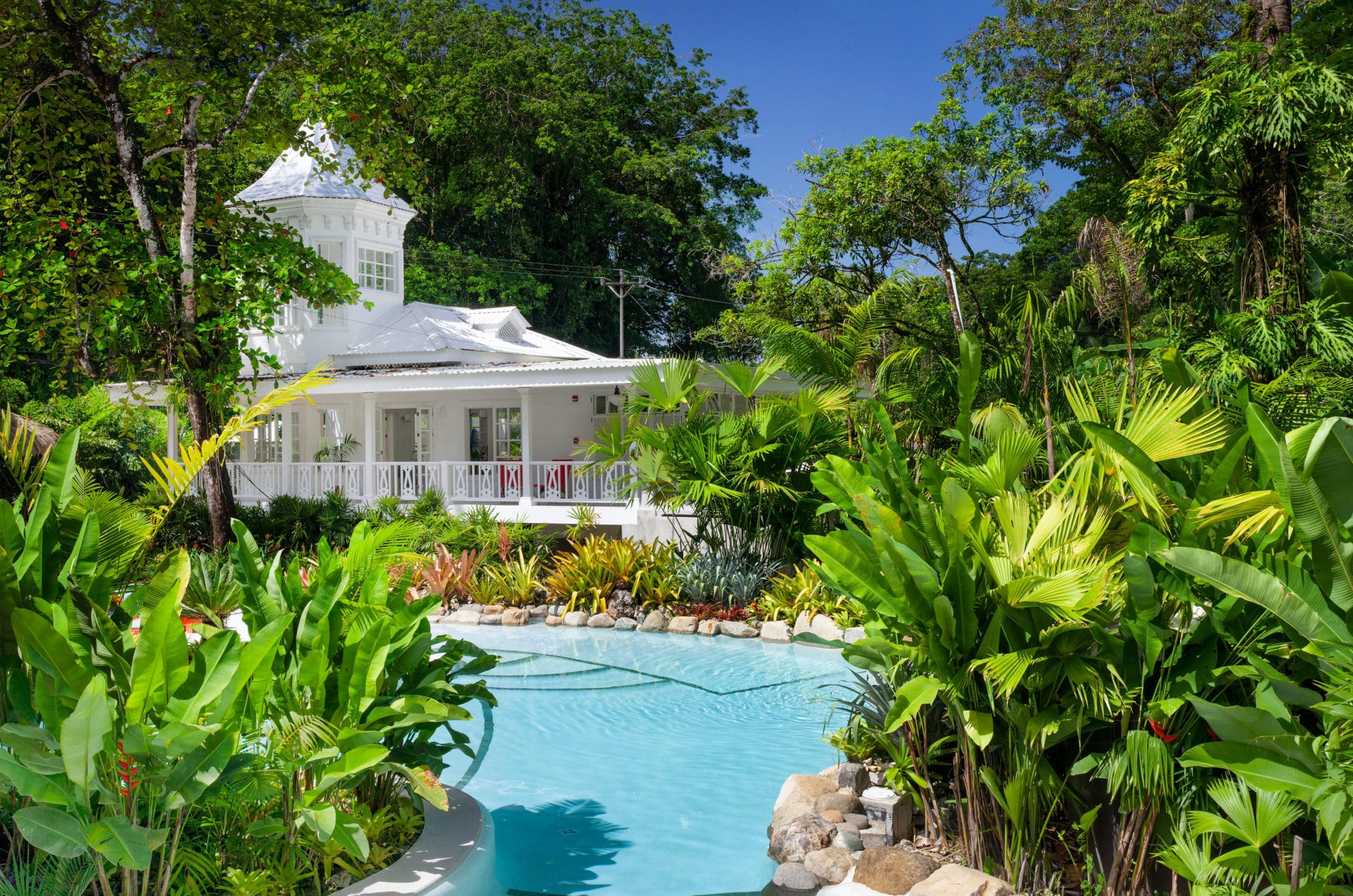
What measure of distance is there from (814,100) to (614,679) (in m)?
36.8

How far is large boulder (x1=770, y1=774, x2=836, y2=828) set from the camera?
556cm

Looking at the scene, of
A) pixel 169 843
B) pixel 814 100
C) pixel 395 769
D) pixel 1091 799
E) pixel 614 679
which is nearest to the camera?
pixel 169 843

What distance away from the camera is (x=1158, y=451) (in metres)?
4.34

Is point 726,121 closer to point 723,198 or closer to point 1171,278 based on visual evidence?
point 723,198

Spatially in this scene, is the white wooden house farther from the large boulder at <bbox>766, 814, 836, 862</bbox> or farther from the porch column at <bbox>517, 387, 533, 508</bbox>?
the large boulder at <bbox>766, 814, 836, 862</bbox>

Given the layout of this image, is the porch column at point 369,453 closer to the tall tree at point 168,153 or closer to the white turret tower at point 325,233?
the tall tree at point 168,153

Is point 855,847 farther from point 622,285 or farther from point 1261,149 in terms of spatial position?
point 622,285

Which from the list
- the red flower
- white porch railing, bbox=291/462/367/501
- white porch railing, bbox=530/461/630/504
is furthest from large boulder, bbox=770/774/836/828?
white porch railing, bbox=291/462/367/501

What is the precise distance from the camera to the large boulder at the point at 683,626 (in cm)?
1230

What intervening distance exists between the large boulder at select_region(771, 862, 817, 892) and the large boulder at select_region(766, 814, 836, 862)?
0.16 metres

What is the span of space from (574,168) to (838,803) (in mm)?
30718

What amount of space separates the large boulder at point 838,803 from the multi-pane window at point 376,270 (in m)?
19.0

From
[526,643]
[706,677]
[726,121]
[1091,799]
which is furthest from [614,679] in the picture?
[726,121]

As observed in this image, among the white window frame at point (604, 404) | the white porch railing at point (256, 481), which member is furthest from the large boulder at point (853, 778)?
the white porch railing at point (256, 481)
